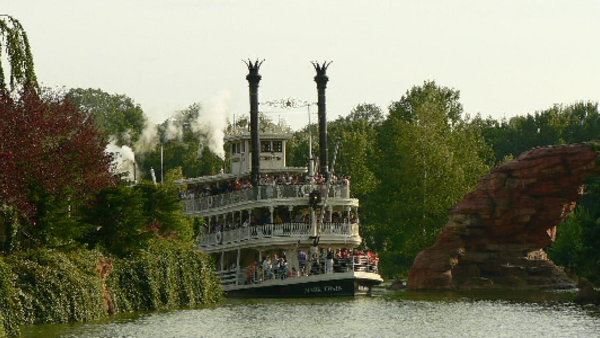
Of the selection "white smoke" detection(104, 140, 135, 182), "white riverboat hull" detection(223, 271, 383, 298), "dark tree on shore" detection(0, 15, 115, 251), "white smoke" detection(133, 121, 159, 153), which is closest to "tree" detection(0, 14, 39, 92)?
"dark tree on shore" detection(0, 15, 115, 251)

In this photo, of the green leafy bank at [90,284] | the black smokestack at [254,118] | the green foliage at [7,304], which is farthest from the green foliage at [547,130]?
the green foliage at [7,304]

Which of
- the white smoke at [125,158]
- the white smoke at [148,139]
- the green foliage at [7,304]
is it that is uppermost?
the white smoke at [148,139]

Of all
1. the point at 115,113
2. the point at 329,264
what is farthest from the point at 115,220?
the point at 115,113

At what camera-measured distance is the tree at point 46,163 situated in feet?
115

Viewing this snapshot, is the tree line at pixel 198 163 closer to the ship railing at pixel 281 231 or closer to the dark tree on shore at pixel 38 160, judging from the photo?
the dark tree on shore at pixel 38 160

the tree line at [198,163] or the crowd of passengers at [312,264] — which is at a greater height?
the tree line at [198,163]

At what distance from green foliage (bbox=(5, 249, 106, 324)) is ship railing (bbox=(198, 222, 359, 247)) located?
66.2ft

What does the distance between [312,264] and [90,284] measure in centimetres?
2067

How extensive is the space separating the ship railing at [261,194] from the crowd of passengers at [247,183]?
1.19 feet

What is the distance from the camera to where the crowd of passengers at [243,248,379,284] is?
184ft

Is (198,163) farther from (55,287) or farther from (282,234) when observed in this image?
(55,287)

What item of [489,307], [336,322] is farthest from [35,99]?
[489,307]

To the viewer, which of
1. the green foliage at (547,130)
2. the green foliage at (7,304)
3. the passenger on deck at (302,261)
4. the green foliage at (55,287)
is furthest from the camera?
the green foliage at (547,130)

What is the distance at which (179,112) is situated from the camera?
443 feet
